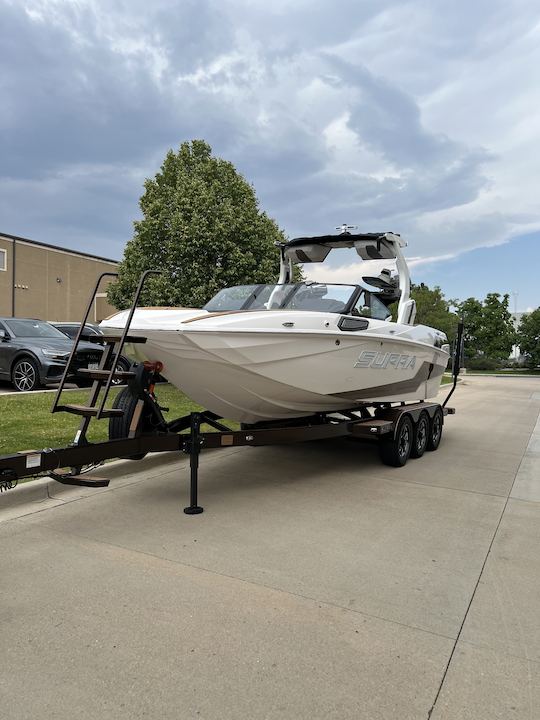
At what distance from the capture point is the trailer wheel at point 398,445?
265 inches

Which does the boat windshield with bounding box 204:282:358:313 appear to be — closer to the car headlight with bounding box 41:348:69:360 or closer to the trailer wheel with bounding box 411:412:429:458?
the trailer wheel with bounding box 411:412:429:458

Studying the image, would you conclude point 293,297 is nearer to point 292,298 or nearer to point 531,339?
point 292,298

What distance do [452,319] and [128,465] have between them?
3858cm

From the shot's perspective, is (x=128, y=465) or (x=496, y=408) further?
(x=496, y=408)

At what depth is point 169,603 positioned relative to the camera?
315cm

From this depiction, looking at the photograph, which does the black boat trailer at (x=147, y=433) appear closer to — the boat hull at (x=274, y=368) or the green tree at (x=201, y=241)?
the boat hull at (x=274, y=368)

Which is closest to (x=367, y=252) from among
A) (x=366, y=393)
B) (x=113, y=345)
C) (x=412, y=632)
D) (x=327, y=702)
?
(x=366, y=393)

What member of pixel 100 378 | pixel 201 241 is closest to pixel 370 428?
pixel 100 378

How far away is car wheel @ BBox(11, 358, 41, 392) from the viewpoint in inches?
411

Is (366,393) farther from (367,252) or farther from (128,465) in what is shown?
(128,465)

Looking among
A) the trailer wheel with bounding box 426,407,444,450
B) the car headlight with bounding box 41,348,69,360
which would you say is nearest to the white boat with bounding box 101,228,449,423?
the trailer wheel with bounding box 426,407,444,450

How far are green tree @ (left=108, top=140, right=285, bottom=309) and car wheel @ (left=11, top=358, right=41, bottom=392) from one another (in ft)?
15.0

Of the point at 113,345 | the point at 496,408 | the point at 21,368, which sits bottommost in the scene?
the point at 496,408

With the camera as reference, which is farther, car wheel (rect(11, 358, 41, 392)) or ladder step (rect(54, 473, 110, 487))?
car wheel (rect(11, 358, 41, 392))
